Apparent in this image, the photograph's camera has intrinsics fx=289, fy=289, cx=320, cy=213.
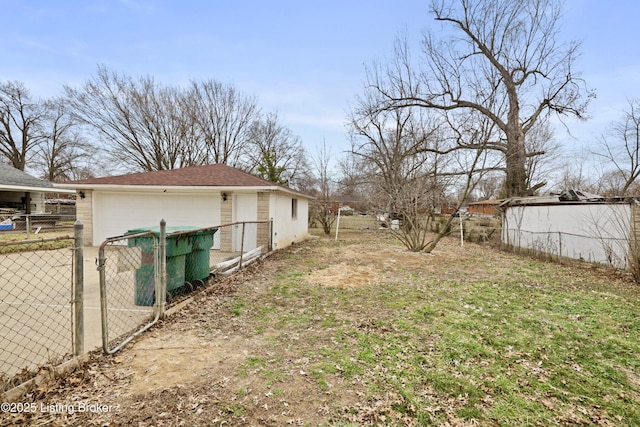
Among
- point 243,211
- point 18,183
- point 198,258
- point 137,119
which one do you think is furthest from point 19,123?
point 198,258

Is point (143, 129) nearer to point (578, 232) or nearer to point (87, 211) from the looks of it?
point (87, 211)

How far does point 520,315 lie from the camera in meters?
4.54

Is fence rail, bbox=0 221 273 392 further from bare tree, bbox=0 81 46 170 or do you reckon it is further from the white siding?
bare tree, bbox=0 81 46 170

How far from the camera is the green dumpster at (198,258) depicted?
212 inches

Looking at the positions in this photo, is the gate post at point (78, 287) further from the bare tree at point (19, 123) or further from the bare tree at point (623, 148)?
the bare tree at point (19, 123)

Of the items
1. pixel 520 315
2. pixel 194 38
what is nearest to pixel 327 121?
pixel 194 38

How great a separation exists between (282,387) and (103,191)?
1106 cm

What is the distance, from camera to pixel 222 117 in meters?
22.8

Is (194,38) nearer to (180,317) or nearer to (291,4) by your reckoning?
(291,4)

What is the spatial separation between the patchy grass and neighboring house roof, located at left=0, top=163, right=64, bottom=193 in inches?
652

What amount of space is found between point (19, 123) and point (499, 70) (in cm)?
3568

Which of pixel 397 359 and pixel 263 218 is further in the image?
pixel 263 218

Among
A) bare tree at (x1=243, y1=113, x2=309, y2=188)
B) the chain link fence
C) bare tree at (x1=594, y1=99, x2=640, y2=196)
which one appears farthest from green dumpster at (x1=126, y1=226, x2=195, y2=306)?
bare tree at (x1=594, y1=99, x2=640, y2=196)

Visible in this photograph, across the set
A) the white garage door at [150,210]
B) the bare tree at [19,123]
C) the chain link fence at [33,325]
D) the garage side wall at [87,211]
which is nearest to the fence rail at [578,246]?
the chain link fence at [33,325]
